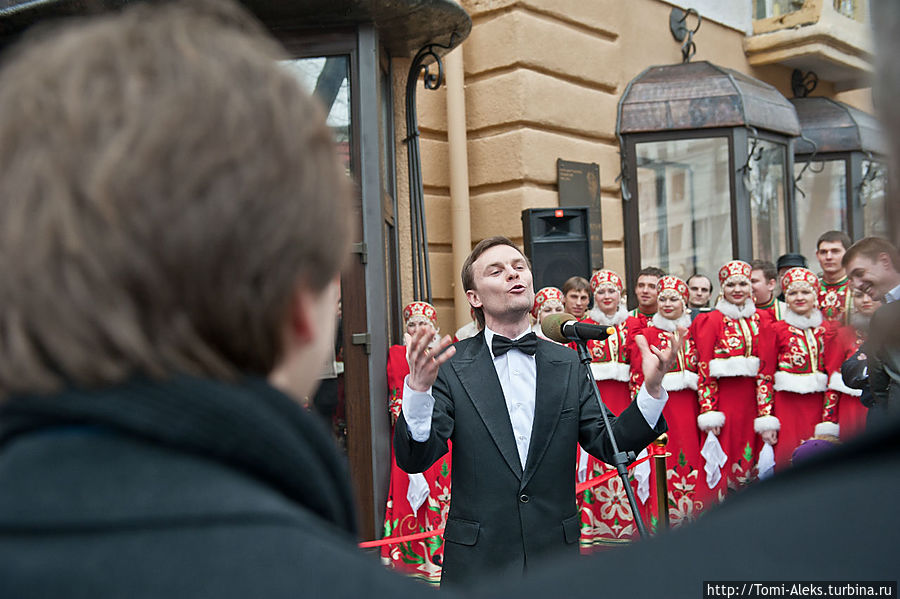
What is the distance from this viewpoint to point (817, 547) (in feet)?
2.07

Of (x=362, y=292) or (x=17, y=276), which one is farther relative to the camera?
(x=362, y=292)

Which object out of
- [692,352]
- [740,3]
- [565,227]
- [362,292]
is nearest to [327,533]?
[362,292]

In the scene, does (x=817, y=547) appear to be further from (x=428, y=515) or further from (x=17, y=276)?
(x=428, y=515)

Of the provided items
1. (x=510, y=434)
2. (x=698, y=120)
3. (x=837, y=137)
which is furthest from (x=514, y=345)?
(x=837, y=137)

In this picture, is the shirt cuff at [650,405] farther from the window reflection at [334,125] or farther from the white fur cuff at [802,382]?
the white fur cuff at [802,382]

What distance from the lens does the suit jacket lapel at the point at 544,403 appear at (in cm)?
327

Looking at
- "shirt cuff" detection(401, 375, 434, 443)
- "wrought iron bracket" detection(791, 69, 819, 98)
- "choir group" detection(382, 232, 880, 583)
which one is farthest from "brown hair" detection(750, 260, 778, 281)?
"shirt cuff" detection(401, 375, 434, 443)

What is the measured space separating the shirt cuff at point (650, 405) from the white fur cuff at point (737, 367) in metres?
3.88

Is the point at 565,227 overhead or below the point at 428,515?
overhead

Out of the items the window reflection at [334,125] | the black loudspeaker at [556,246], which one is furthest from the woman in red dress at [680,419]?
the window reflection at [334,125]

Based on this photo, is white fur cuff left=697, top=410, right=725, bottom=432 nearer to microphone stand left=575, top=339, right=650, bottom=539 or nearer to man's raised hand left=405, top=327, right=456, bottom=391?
microphone stand left=575, top=339, right=650, bottom=539

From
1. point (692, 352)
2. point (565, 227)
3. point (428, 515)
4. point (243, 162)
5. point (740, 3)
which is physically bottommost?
point (428, 515)

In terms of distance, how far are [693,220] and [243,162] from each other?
9733mm

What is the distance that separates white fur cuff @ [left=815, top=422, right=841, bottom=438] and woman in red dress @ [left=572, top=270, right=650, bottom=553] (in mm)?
1268
